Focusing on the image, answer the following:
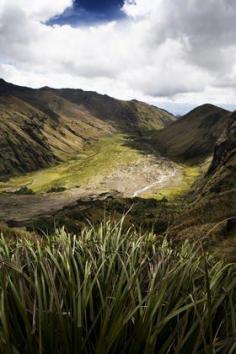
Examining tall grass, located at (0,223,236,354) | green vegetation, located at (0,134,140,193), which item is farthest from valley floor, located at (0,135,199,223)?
tall grass, located at (0,223,236,354)

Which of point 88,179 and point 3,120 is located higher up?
point 3,120

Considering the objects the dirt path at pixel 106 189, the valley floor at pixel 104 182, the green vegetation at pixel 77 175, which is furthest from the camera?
the green vegetation at pixel 77 175

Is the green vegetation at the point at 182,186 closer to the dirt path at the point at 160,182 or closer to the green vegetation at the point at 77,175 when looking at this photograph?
the dirt path at the point at 160,182

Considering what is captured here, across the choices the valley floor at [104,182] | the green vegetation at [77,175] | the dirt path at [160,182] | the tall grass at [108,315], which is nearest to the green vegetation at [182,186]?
the valley floor at [104,182]

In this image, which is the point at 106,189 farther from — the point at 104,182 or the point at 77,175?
the point at 77,175

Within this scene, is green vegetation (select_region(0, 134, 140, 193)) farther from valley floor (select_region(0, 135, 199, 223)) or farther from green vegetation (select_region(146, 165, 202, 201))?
green vegetation (select_region(146, 165, 202, 201))

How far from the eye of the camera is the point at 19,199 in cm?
8681

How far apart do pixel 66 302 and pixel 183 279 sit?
1.48 metres

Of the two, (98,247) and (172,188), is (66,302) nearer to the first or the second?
(98,247)

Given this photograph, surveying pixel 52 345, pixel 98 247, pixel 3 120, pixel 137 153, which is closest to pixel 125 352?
pixel 52 345

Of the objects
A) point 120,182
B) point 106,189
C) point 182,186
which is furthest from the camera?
point 120,182

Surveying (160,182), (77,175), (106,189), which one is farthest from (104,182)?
(160,182)

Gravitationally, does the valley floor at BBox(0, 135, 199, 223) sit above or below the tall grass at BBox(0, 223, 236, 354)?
below

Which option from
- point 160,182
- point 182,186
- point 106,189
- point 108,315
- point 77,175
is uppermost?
point 108,315
